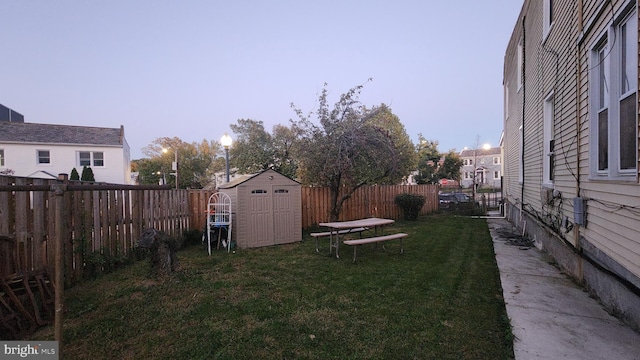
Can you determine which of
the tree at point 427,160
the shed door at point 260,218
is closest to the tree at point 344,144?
the shed door at point 260,218

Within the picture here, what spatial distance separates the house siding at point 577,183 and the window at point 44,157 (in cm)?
2895

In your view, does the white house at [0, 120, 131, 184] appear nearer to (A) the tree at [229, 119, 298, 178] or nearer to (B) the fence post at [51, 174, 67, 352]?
(A) the tree at [229, 119, 298, 178]

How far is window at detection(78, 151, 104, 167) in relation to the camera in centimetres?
2206

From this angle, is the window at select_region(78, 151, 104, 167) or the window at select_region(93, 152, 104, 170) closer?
the window at select_region(78, 151, 104, 167)

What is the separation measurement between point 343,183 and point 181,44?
13519 mm

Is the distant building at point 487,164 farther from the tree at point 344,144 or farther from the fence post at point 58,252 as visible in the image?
Answer: the fence post at point 58,252

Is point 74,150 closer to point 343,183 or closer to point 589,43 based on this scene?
point 343,183

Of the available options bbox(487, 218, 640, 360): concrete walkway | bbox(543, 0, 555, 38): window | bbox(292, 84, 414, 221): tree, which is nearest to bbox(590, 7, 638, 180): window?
bbox(487, 218, 640, 360): concrete walkway

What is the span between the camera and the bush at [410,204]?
13664 millimetres

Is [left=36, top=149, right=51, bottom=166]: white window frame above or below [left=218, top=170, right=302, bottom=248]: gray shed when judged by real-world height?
above

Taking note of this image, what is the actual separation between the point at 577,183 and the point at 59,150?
94.3 ft

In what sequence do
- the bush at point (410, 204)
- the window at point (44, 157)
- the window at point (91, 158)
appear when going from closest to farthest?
1. the bush at point (410, 204)
2. the window at point (44, 157)
3. the window at point (91, 158)

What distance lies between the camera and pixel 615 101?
3369 mm

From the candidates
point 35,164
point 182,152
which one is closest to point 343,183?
point 35,164
